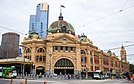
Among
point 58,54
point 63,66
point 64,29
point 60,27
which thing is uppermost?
point 60,27

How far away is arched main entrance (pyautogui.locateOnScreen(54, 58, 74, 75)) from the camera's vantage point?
68375 millimetres

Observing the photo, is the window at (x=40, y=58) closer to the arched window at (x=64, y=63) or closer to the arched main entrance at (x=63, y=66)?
the arched main entrance at (x=63, y=66)

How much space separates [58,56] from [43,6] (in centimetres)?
7548

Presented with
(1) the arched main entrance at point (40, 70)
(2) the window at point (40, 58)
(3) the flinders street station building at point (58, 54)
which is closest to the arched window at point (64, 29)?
(3) the flinders street station building at point (58, 54)

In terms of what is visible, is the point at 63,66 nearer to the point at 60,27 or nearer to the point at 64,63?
the point at 64,63

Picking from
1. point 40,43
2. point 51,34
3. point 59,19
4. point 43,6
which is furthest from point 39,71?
point 43,6

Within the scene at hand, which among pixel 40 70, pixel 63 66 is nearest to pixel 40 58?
pixel 40 70

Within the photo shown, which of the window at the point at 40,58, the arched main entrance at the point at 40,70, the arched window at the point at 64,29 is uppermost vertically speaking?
the arched window at the point at 64,29

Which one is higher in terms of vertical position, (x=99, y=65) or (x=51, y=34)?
(x=51, y=34)

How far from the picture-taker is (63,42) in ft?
229

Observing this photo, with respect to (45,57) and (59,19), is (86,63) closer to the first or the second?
(45,57)

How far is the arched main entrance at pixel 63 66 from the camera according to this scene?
224 feet

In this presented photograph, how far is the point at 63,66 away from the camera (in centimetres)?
6888

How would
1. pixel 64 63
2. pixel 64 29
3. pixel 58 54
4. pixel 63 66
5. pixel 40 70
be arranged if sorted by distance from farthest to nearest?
pixel 64 29, pixel 40 70, pixel 64 63, pixel 63 66, pixel 58 54
